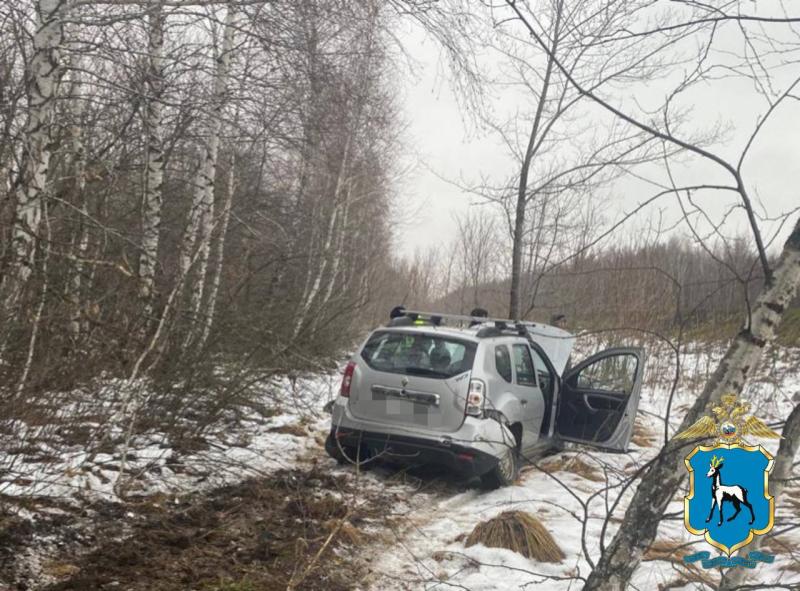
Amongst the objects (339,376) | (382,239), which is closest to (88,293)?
(339,376)

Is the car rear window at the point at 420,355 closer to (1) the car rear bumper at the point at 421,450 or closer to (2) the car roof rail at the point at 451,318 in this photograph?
(2) the car roof rail at the point at 451,318

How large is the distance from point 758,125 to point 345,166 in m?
15.5

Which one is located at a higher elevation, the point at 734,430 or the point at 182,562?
the point at 734,430

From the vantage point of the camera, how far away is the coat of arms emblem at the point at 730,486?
7.29ft

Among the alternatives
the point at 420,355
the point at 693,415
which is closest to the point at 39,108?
the point at 420,355

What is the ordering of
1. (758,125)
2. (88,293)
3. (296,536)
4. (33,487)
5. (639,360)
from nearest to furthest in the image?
(758,125)
(33,487)
(296,536)
(88,293)
(639,360)

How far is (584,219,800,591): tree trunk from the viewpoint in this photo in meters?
2.34

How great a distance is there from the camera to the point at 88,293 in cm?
629

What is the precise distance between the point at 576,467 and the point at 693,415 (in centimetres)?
557

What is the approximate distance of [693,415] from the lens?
2.46 metres

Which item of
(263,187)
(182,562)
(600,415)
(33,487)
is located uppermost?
(263,187)

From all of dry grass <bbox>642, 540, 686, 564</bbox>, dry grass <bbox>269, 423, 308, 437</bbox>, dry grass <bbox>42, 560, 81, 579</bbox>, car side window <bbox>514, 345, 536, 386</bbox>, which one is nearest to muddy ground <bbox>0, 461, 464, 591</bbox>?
dry grass <bbox>42, 560, 81, 579</bbox>

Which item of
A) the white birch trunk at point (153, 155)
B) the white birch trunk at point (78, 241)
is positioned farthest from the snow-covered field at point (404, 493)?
the white birch trunk at point (153, 155)

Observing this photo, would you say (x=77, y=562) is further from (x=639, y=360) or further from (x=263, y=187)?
(x=263, y=187)
